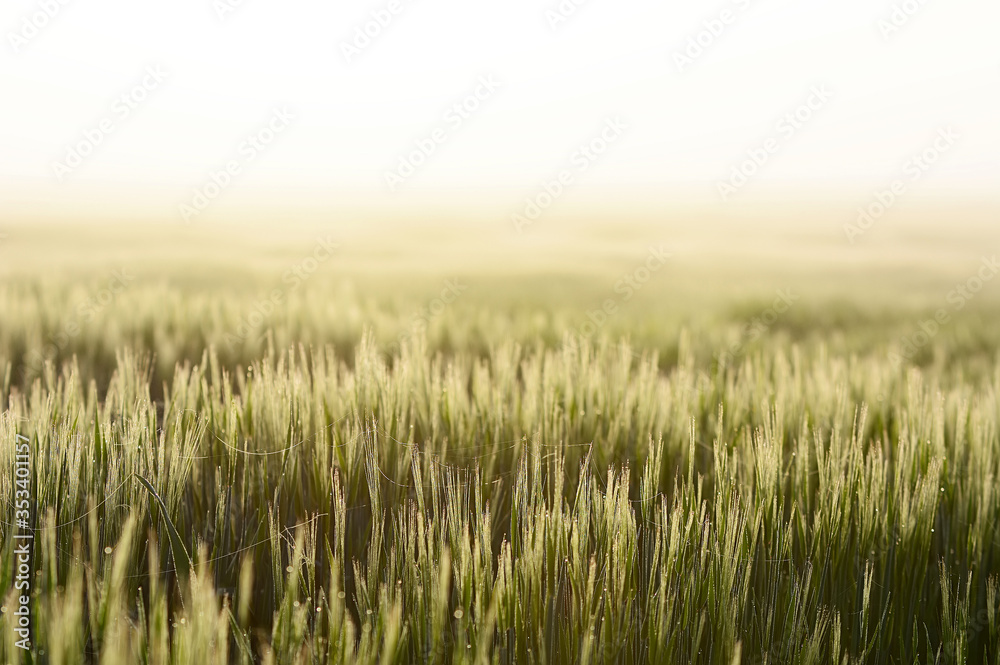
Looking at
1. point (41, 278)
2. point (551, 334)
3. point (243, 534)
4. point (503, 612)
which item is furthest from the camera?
point (41, 278)

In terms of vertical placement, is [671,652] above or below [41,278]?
below

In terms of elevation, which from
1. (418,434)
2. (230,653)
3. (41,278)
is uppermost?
(41,278)

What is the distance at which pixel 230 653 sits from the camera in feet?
3.60

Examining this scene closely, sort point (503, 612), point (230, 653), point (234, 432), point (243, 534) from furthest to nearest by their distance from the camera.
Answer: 1. point (234, 432)
2. point (243, 534)
3. point (230, 653)
4. point (503, 612)

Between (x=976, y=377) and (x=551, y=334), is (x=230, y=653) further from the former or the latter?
(x=976, y=377)

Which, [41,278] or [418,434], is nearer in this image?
[418,434]

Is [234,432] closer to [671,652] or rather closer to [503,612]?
[503,612]

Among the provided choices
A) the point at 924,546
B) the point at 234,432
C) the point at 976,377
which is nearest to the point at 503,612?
the point at 234,432

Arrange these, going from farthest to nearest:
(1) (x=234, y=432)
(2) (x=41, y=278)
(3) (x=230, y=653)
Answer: (2) (x=41, y=278)
(1) (x=234, y=432)
(3) (x=230, y=653)

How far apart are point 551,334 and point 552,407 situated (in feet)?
5.39

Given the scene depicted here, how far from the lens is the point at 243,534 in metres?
1.30

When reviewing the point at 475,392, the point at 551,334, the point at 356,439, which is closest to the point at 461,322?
the point at 551,334

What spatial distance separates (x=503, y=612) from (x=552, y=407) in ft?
2.34

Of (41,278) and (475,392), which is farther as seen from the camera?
(41,278)
